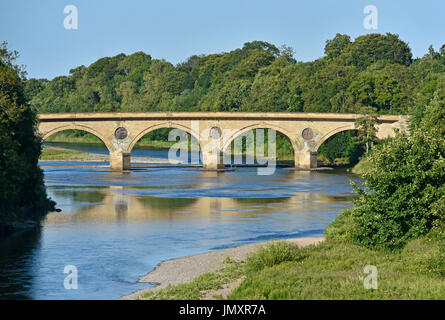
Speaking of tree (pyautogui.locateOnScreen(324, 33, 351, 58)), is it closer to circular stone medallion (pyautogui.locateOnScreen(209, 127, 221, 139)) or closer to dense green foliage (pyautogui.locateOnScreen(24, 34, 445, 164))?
dense green foliage (pyautogui.locateOnScreen(24, 34, 445, 164))

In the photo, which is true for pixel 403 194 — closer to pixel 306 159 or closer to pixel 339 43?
pixel 306 159

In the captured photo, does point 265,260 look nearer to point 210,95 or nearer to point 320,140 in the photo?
point 320,140

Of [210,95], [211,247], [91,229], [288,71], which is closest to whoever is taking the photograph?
[211,247]

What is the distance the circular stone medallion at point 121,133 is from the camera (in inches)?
3767

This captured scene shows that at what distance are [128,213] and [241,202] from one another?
11.6m

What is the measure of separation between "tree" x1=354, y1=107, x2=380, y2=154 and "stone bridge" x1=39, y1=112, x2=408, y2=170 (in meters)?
1.29

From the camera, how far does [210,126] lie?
96688 mm

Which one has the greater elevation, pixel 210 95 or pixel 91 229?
pixel 210 95

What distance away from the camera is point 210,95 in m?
156

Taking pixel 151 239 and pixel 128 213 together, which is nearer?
pixel 151 239

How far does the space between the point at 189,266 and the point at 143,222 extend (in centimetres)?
1510

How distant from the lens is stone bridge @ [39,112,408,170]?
95.1 meters
